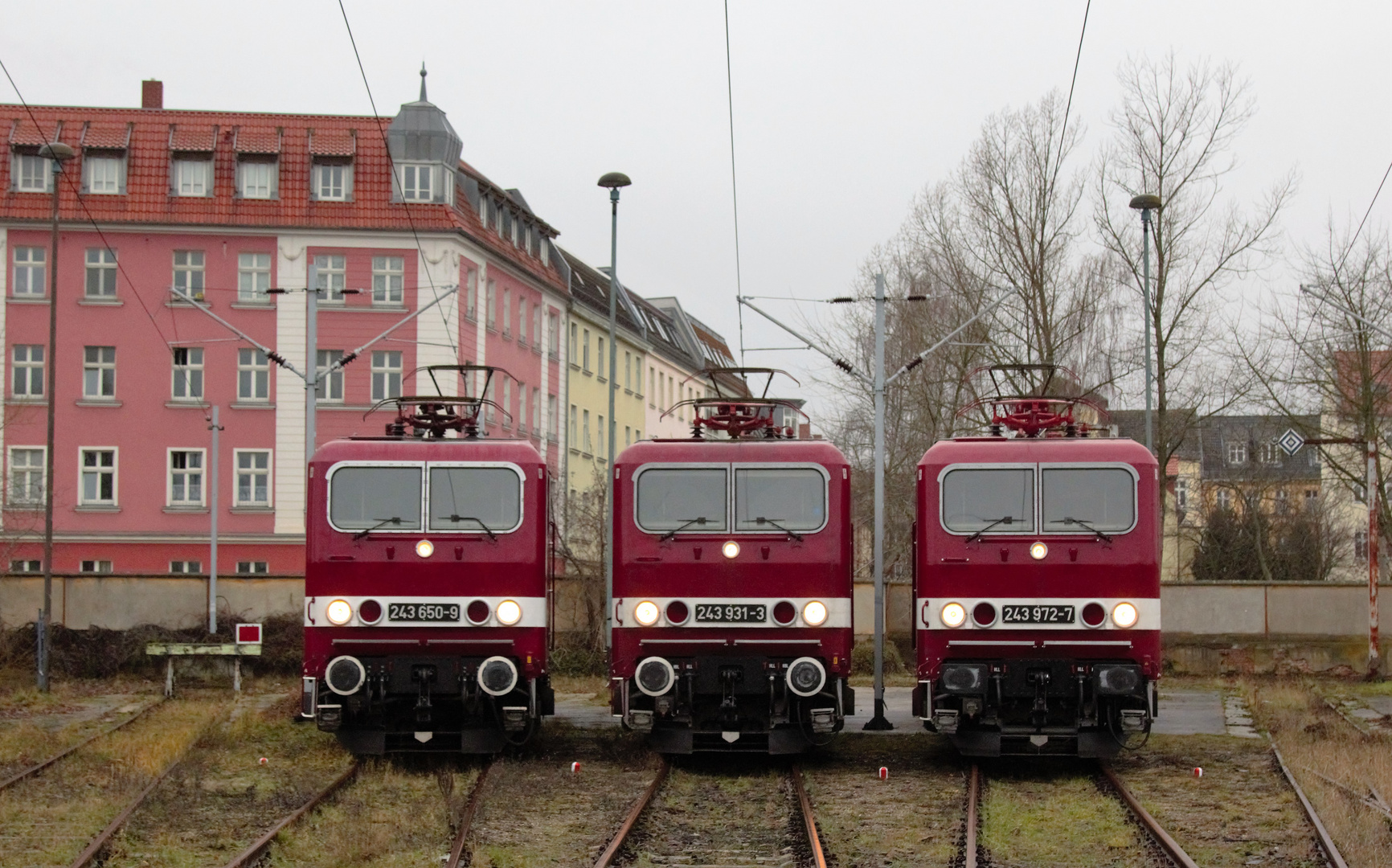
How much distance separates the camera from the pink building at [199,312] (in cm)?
5059

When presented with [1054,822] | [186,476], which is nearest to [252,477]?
[186,476]

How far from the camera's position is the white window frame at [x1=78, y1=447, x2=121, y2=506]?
50.7 metres

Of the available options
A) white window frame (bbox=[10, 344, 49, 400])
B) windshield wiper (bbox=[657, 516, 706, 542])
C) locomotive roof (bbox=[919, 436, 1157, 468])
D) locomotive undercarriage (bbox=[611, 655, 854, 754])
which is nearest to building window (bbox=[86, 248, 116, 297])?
white window frame (bbox=[10, 344, 49, 400])

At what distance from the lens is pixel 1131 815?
41.7 feet

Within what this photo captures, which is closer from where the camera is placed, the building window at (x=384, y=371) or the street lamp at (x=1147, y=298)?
the street lamp at (x=1147, y=298)

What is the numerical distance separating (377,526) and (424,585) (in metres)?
0.68

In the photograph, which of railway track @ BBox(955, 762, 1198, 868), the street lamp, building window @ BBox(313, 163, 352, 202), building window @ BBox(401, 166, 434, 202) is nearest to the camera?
railway track @ BBox(955, 762, 1198, 868)

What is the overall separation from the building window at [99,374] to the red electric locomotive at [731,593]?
39.4m

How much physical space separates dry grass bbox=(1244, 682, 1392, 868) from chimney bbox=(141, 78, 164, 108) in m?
43.3

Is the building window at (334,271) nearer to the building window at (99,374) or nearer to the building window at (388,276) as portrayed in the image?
the building window at (388,276)

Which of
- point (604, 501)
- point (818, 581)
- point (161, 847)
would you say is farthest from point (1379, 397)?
point (161, 847)

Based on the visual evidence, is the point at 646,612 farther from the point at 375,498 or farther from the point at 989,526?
the point at 989,526

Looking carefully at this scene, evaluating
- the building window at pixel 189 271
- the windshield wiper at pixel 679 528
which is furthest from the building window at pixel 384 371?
the windshield wiper at pixel 679 528

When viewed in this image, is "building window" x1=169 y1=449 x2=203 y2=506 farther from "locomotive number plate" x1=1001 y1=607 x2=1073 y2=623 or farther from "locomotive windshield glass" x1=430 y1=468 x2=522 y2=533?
"locomotive number plate" x1=1001 y1=607 x2=1073 y2=623
